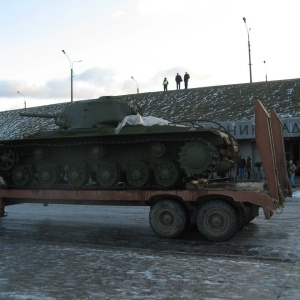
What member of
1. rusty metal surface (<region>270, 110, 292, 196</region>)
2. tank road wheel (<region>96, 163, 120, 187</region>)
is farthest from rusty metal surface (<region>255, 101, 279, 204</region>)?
tank road wheel (<region>96, 163, 120, 187</region>)

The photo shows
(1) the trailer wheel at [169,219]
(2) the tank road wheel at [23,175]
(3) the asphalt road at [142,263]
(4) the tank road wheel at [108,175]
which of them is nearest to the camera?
(3) the asphalt road at [142,263]

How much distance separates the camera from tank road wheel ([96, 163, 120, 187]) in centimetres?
995

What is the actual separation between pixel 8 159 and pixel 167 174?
13.4 ft

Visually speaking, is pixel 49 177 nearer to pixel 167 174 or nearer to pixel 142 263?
pixel 167 174

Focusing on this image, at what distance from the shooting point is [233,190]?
334 inches

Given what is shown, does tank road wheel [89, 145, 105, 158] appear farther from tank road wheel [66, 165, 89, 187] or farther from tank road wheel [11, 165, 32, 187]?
tank road wheel [11, 165, 32, 187]

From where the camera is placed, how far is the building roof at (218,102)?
27.5 m

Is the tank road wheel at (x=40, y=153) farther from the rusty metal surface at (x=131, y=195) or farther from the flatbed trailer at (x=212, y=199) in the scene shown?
Result: the flatbed trailer at (x=212, y=199)

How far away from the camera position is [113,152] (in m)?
10.3

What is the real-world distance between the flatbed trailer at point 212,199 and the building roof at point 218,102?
17.4 meters

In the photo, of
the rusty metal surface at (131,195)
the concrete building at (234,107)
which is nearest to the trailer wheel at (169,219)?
the rusty metal surface at (131,195)

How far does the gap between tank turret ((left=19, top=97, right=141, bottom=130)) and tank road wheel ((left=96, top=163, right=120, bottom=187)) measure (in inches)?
54.4

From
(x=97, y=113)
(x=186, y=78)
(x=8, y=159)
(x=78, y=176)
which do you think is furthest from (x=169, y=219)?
(x=186, y=78)

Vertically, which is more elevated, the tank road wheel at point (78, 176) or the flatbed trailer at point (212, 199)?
the tank road wheel at point (78, 176)
